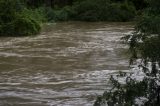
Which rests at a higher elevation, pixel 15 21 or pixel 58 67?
pixel 15 21

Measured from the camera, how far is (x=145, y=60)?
9.29 meters

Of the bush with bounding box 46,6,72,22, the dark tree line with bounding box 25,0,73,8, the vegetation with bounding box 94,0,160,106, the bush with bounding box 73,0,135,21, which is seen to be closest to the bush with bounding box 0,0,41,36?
the bush with bounding box 46,6,72,22

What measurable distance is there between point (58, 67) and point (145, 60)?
9917 millimetres

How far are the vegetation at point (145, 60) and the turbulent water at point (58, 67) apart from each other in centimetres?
303

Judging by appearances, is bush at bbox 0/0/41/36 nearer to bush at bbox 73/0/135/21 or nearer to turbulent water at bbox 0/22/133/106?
turbulent water at bbox 0/22/133/106

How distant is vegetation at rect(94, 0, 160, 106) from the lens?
29.7 feet

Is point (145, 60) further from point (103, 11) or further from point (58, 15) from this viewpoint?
point (58, 15)

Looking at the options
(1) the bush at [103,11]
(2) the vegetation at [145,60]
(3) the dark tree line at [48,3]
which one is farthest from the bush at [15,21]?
(2) the vegetation at [145,60]

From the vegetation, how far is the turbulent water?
3026 mm

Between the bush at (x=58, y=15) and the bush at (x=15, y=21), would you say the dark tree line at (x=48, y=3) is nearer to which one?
the bush at (x=58, y=15)

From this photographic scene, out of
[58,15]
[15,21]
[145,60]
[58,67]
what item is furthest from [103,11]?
[145,60]

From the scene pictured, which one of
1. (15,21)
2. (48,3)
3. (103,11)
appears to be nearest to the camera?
(15,21)

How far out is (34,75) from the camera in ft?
56.3

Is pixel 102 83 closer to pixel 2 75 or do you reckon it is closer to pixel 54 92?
pixel 54 92
